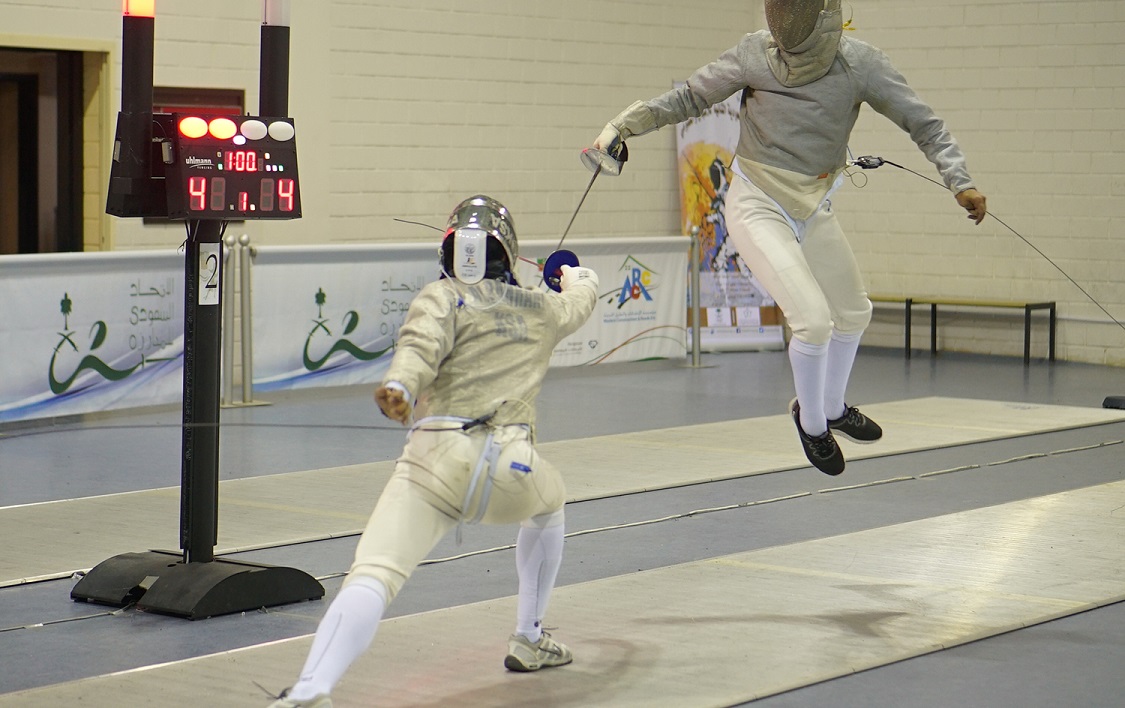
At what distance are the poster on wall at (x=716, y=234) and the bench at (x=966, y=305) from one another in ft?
3.31

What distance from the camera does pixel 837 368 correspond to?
484 centimetres

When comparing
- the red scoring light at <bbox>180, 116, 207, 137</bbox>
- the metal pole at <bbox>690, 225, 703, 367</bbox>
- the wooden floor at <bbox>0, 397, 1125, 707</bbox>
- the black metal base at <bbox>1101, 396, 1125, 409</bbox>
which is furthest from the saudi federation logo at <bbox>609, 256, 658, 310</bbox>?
the red scoring light at <bbox>180, 116, 207, 137</bbox>

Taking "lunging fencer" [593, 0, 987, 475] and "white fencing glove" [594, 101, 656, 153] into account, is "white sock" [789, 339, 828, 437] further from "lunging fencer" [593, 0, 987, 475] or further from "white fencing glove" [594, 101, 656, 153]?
"white fencing glove" [594, 101, 656, 153]

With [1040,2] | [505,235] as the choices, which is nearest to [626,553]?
[505,235]

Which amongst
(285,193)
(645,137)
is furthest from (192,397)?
(645,137)

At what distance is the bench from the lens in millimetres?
10820

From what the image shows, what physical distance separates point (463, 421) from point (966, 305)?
8.64m

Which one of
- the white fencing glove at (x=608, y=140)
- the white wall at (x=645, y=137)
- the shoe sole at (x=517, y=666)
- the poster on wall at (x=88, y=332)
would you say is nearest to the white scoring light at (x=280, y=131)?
the white fencing glove at (x=608, y=140)

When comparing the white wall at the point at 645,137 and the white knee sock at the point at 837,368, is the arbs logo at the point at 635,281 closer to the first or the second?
the white wall at the point at 645,137

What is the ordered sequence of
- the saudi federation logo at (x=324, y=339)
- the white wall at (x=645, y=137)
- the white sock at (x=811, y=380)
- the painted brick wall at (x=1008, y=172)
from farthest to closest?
1. the painted brick wall at (x=1008, y=172)
2. the white wall at (x=645, y=137)
3. the saudi federation logo at (x=324, y=339)
4. the white sock at (x=811, y=380)

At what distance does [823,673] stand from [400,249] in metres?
5.39

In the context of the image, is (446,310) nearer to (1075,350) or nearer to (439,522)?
(439,522)

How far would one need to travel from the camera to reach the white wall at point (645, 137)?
9364 millimetres

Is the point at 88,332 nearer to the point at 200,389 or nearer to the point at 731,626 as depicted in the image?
the point at 200,389
